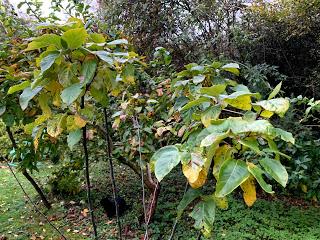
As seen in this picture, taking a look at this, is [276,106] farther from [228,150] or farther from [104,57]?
[104,57]

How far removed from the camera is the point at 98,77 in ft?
3.22

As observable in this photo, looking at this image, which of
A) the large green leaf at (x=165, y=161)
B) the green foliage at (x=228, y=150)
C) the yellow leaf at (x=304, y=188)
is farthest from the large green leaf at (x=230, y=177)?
the yellow leaf at (x=304, y=188)

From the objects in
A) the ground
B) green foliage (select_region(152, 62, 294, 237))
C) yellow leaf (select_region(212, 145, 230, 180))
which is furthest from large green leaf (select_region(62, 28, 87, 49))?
the ground

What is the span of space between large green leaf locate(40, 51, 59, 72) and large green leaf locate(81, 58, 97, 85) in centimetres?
8

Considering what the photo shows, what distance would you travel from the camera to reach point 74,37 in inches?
32.6

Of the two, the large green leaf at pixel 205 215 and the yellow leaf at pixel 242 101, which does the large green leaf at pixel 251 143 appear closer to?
the yellow leaf at pixel 242 101

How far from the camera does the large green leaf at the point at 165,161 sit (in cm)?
75

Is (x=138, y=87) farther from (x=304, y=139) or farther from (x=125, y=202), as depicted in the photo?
(x=304, y=139)

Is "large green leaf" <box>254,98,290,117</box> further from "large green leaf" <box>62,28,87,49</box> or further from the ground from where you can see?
the ground

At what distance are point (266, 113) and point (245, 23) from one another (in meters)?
3.36

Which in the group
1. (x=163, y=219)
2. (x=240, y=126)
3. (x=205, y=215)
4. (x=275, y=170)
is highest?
(x=240, y=126)

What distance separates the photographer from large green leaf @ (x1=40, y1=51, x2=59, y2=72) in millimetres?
828

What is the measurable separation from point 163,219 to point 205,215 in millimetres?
2090

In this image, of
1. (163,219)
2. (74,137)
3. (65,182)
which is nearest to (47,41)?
(74,137)
